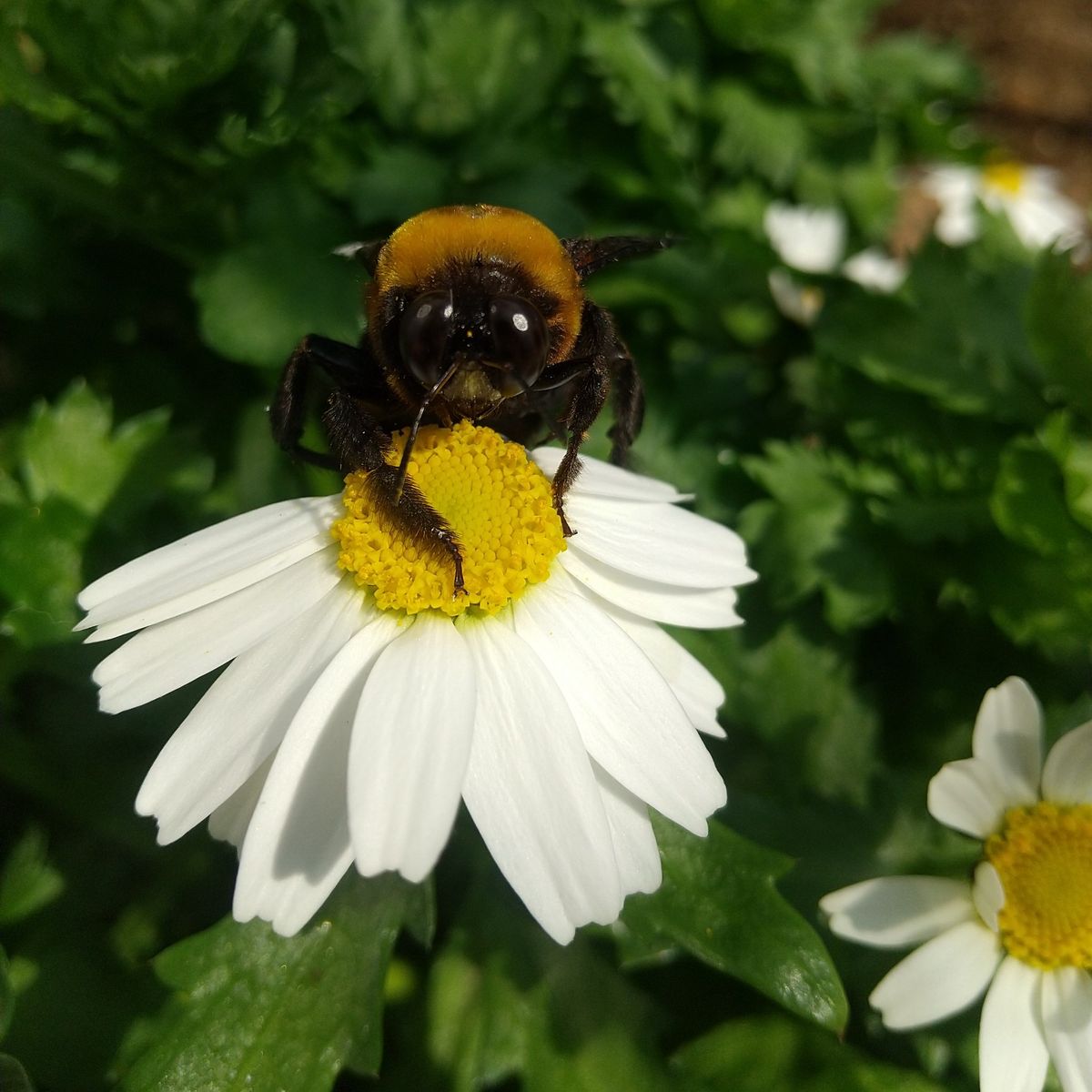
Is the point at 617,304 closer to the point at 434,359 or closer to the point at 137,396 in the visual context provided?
the point at 137,396

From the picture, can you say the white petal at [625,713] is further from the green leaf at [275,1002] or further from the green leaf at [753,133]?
the green leaf at [753,133]

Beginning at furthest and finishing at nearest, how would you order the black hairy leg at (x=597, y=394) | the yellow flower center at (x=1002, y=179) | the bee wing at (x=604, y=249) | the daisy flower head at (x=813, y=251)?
1. the yellow flower center at (x=1002, y=179)
2. the daisy flower head at (x=813, y=251)
3. the bee wing at (x=604, y=249)
4. the black hairy leg at (x=597, y=394)

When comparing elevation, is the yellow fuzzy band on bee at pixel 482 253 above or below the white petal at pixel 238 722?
above

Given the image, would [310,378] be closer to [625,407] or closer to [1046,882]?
[625,407]

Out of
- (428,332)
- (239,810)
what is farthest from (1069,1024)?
(428,332)

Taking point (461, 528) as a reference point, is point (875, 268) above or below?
below

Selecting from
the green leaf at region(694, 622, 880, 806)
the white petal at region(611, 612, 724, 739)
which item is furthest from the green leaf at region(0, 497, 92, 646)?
the green leaf at region(694, 622, 880, 806)

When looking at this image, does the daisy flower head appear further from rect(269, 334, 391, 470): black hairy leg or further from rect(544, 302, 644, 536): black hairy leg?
A: rect(269, 334, 391, 470): black hairy leg

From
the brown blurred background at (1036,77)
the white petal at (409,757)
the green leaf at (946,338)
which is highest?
the white petal at (409,757)

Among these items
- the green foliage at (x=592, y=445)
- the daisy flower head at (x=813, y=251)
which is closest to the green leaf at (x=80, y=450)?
the green foliage at (x=592, y=445)
